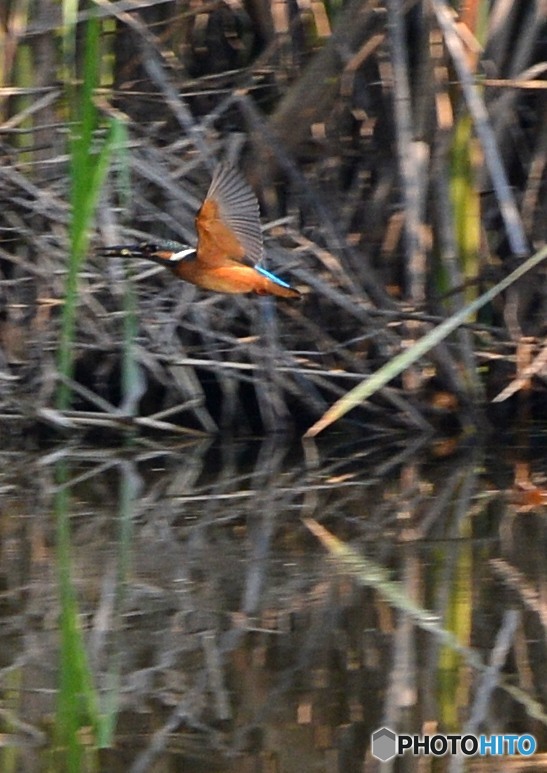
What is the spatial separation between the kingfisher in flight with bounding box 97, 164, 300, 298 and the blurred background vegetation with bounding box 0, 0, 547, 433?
0.60m

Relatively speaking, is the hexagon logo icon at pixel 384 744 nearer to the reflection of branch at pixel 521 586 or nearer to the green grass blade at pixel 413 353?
the reflection of branch at pixel 521 586

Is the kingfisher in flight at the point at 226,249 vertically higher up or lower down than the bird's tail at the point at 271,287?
higher up

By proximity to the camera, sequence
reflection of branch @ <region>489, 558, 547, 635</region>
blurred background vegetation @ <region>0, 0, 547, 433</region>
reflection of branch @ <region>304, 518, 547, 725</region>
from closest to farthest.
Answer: reflection of branch @ <region>304, 518, 547, 725</region> < reflection of branch @ <region>489, 558, 547, 635</region> < blurred background vegetation @ <region>0, 0, 547, 433</region>

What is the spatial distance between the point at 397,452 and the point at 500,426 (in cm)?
40

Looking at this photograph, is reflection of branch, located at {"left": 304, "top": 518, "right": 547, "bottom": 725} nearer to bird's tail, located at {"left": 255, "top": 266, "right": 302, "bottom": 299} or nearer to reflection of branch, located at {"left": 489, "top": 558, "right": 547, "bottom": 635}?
reflection of branch, located at {"left": 489, "top": 558, "right": 547, "bottom": 635}

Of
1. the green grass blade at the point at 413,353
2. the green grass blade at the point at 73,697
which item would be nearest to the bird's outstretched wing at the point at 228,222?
the green grass blade at the point at 413,353

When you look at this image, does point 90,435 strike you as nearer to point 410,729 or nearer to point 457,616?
point 457,616

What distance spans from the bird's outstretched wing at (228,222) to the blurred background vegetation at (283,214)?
719 mm

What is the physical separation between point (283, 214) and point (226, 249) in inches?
40.0

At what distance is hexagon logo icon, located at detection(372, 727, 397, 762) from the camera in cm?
250

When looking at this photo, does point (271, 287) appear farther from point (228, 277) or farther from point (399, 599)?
point (399, 599)

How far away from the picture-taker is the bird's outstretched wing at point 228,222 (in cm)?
412

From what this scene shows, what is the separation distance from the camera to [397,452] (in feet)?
16.1

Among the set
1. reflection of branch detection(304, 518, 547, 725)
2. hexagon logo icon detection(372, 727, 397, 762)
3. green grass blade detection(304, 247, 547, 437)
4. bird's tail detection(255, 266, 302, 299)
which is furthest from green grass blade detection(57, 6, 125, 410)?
hexagon logo icon detection(372, 727, 397, 762)
